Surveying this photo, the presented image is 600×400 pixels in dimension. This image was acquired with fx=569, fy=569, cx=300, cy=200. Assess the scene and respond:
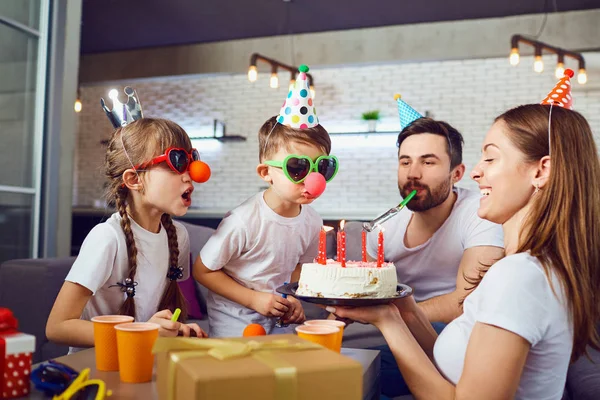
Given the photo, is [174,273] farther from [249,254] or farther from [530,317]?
[530,317]

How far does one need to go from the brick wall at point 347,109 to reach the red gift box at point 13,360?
677 centimetres

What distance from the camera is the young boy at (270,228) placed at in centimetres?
210

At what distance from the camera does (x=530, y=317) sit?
3.97 feet

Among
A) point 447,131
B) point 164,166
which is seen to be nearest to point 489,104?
point 447,131

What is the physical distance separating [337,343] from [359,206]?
7.66 meters

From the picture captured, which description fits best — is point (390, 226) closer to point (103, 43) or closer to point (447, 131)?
point (447, 131)

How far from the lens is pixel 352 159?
8.91 metres

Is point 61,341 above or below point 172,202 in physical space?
below

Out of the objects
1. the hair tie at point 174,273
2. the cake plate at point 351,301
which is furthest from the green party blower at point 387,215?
the hair tie at point 174,273

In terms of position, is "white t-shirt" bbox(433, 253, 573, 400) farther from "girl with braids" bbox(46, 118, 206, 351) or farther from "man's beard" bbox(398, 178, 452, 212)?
"man's beard" bbox(398, 178, 452, 212)

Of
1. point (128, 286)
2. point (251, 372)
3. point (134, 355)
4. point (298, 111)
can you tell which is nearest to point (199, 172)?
point (128, 286)

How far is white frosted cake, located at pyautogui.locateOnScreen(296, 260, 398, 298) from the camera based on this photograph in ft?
5.77

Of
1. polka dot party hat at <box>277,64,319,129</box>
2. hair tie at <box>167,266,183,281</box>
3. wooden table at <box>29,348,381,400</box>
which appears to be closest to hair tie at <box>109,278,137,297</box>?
hair tie at <box>167,266,183,281</box>

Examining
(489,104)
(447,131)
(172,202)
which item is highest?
(489,104)
